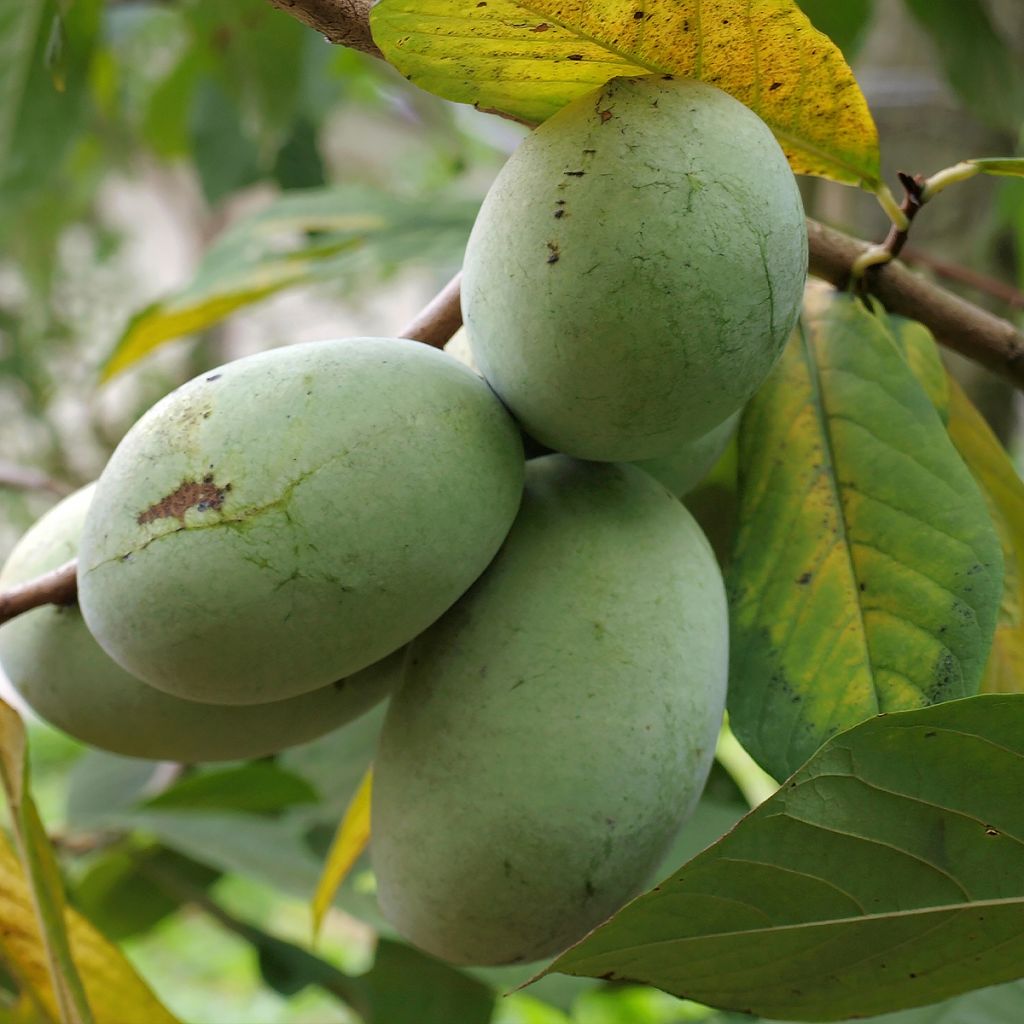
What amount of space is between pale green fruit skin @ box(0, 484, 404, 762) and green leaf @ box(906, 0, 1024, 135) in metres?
0.84

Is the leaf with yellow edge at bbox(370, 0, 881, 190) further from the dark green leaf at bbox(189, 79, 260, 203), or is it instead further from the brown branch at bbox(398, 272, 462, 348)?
the dark green leaf at bbox(189, 79, 260, 203)

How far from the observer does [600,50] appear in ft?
1.57

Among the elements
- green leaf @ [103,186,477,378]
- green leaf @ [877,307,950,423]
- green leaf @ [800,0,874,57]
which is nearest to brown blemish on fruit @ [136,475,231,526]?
green leaf @ [877,307,950,423]

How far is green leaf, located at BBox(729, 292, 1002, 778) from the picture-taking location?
55 cm

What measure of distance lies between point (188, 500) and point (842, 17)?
0.78 meters

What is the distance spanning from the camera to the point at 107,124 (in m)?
2.04

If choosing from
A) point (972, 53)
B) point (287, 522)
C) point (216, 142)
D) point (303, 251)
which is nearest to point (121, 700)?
point (287, 522)

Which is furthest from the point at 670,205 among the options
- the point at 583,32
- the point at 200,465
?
the point at 200,465

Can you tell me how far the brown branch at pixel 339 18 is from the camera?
1.54ft

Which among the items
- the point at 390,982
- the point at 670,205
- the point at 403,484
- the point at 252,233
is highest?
the point at 670,205

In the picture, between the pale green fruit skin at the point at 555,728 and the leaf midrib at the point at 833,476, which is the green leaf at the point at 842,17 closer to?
the leaf midrib at the point at 833,476

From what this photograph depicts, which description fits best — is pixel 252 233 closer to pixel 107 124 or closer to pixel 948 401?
pixel 948 401

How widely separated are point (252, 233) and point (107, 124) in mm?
1115

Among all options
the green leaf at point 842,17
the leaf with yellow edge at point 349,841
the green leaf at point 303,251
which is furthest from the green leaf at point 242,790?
the green leaf at point 842,17
